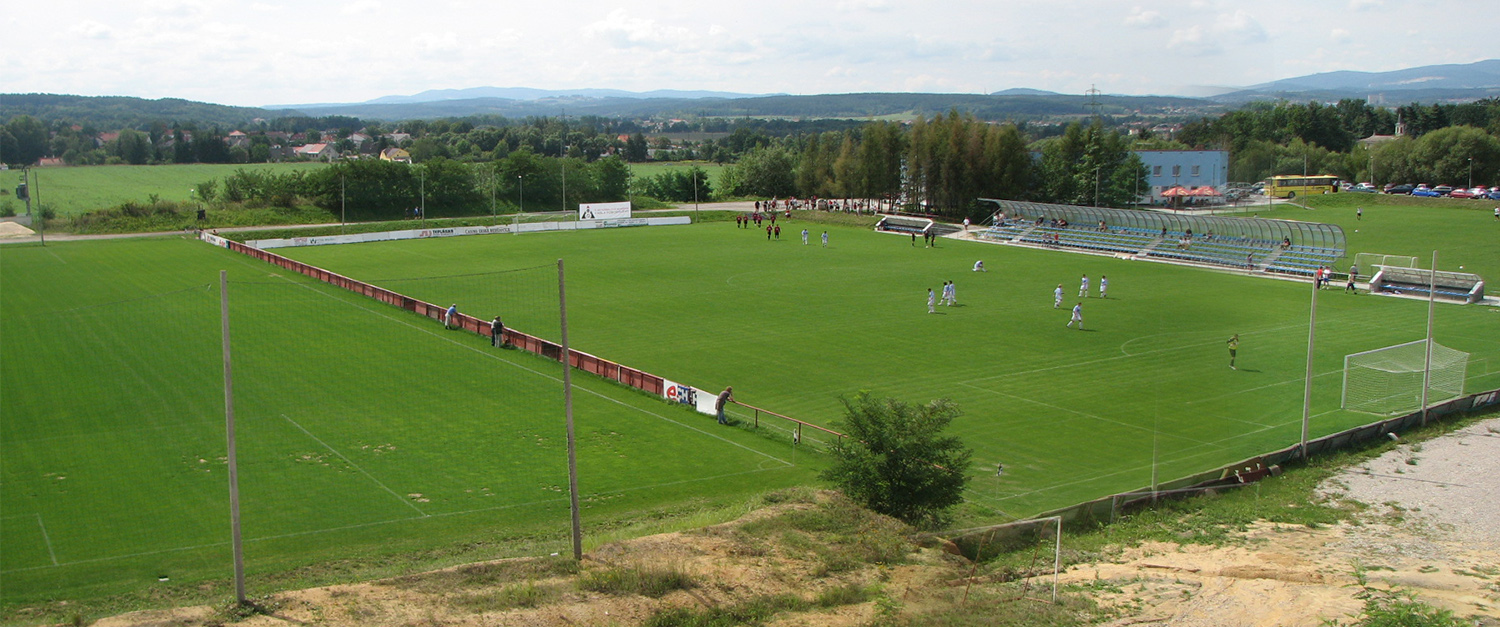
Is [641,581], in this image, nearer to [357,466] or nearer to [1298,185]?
[357,466]

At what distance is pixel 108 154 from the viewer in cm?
13425

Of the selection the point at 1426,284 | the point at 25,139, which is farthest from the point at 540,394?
the point at 25,139

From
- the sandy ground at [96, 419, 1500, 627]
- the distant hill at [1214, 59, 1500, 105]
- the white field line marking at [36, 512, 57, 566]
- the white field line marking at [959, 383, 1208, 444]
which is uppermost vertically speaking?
the distant hill at [1214, 59, 1500, 105]

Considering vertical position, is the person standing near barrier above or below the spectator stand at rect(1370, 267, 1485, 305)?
below

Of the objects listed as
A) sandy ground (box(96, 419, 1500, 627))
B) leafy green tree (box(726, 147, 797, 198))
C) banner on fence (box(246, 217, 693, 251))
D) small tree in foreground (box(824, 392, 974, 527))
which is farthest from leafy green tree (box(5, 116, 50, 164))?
small tree in foreground (box(824, 392, 974, 527))

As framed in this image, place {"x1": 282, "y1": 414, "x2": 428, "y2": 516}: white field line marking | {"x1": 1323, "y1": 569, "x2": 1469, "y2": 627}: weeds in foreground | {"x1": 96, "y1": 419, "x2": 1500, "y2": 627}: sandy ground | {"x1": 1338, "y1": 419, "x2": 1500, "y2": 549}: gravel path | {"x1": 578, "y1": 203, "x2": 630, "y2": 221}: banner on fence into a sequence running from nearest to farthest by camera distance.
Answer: {"x1": 1323, "y1": 569, "x2": 1469, "y2": 627}: weeds in foreground < {"x1": 96, "y1": 419, "x2": 1500, "y2": 627}: sandy ground < {"x1": 1338, "y1": 419, "x2": 1500, "y2": 549}: gravel path < {"x1": 282, "y1": 414, "x2": 428, "y2": 516}: white field line marking < {"x1": 578, "y1": 203, "x2": 630, "y2": 221}: banner on fence

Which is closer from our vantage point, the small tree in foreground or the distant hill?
the distant hill

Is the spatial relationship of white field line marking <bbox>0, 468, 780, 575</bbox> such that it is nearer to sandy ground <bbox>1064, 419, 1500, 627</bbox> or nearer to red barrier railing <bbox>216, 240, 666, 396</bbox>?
red barrier railing <bbox>216, 240, 666, 396</bbox>

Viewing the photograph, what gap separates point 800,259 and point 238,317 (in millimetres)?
29043

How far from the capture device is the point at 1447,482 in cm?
2125

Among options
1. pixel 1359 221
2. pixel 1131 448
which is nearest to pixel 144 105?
pixel 1359 221

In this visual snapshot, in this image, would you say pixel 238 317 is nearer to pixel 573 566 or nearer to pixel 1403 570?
pixel 573 566

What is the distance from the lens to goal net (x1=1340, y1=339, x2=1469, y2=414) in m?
26.9

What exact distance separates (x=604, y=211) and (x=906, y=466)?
66.6m
